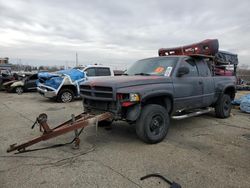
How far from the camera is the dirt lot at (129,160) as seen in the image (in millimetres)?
3047

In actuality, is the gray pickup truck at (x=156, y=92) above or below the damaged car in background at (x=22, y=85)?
above

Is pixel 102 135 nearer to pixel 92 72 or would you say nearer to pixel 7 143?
pixel 7 143

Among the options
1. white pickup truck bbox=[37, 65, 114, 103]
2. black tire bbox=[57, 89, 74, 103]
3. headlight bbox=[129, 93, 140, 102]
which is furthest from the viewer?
black tire bbox=[57, 89, 74, 103]

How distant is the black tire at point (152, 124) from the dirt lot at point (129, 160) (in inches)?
7.3

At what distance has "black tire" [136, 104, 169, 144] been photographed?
430 cm

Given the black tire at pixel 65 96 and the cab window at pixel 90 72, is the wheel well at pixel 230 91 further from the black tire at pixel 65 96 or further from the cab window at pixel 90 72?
the black tire at pixel 65 96

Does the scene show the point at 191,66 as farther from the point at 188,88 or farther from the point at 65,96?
the point at 65,96

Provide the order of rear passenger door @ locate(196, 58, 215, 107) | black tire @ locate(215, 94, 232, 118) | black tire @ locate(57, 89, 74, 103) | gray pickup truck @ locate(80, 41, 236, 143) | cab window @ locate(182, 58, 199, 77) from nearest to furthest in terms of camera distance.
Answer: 1. gray pickup truck @ locate(80, 41, 236, 143)
2. cab window @ locate(182, 58, 199, 77)
3. rear passenger door @ locate(196, 58, 215, 107)
4. black tire @ locate(215, 94, 232, 118)
5. black tire @ locate(57, 89, 74, 103)

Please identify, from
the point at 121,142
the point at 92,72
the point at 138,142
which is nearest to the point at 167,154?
the point at 138,142

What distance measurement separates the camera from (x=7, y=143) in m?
4.59

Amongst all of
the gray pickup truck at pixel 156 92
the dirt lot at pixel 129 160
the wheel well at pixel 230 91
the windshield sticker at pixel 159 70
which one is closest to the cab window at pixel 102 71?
the gray pickup truck at pixel 156 92

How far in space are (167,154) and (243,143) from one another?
1.92m

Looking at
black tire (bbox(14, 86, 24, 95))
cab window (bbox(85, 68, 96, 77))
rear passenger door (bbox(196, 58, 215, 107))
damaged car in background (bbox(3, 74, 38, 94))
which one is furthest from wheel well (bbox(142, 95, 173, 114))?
black tire (bbox(14, 86, 24, 95))

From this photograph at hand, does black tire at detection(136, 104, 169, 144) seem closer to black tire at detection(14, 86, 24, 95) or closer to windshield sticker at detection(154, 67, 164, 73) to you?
windshield sticker at detection(154, 67, 164, 73)
